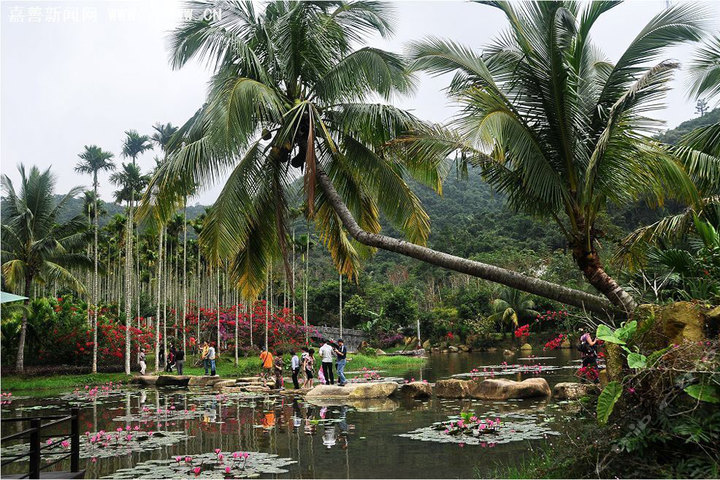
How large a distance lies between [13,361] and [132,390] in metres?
8.19

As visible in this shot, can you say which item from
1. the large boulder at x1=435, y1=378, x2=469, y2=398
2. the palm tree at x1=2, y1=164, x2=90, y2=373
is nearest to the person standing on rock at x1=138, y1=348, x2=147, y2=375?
the palm tree at x1=2, y1=164, x2=90, y2=373

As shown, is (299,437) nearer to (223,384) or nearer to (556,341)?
(556,341)

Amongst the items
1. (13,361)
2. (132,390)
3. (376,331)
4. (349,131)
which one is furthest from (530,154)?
(376,331)

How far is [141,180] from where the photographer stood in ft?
80.1

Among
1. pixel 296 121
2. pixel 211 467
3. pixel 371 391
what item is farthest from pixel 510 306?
pixel 211 467

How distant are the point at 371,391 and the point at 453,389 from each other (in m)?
2.15

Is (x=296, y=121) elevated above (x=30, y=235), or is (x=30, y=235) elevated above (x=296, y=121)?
(x=30, y=235)

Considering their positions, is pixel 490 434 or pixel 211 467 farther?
pixel 490 434

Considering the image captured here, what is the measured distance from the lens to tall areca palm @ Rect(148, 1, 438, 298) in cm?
916

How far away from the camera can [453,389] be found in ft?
47.2

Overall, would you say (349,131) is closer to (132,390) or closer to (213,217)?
(213,217)

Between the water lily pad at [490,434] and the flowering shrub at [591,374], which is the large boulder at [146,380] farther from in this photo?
the flowering shrub at [591,374]

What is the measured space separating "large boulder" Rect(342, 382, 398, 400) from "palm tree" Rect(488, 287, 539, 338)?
28.1 metres

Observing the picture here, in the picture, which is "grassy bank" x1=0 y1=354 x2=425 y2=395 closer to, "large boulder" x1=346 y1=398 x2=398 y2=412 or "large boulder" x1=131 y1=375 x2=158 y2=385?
"large boulder" x1=131 y1=375 x2=158 y2=385
